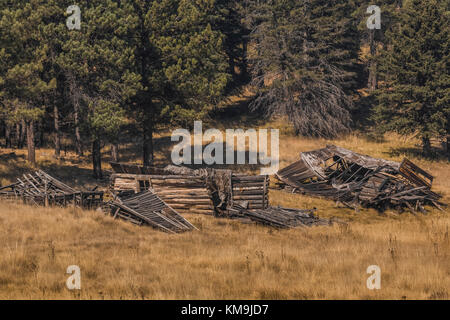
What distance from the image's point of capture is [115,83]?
86.2ft

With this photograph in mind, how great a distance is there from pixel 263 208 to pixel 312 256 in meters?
9.52

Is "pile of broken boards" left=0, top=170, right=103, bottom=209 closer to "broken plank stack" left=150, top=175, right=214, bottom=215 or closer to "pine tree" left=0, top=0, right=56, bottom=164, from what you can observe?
"broken plank stack" left=150, top=175, right=214, bottom=215

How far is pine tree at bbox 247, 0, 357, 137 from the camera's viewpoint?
136 ft

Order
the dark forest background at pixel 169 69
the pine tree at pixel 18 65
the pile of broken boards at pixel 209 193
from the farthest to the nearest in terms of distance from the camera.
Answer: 1. the dark forest background at pixel 169 69
2. the pine tree at pixel 18 65
3. the pile of broken boards at pixel 209 193

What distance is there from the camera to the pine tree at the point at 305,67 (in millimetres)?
41500

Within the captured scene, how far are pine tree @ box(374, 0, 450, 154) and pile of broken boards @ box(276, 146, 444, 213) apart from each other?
9286 millimetres

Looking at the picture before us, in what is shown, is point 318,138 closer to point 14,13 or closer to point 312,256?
point 14,13

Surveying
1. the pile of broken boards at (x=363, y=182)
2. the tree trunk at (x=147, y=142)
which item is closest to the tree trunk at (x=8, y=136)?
the tree trunk at (x=147, y=142)

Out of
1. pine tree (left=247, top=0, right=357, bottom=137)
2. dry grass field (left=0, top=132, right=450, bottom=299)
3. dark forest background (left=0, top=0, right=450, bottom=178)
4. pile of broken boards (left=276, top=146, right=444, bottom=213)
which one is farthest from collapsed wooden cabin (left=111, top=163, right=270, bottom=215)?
pine tree (left=247, top=0, right=357, bottom=137)

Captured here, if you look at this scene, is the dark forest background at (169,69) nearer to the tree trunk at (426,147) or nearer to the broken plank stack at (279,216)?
the tree trunk at (426,147)

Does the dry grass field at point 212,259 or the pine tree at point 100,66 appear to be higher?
the pine tree at point 100,66

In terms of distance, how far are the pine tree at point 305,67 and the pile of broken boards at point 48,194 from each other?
24.3 meters

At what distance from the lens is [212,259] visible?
11.3 m

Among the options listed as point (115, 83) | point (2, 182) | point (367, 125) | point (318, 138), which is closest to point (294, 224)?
point (115, 83)
